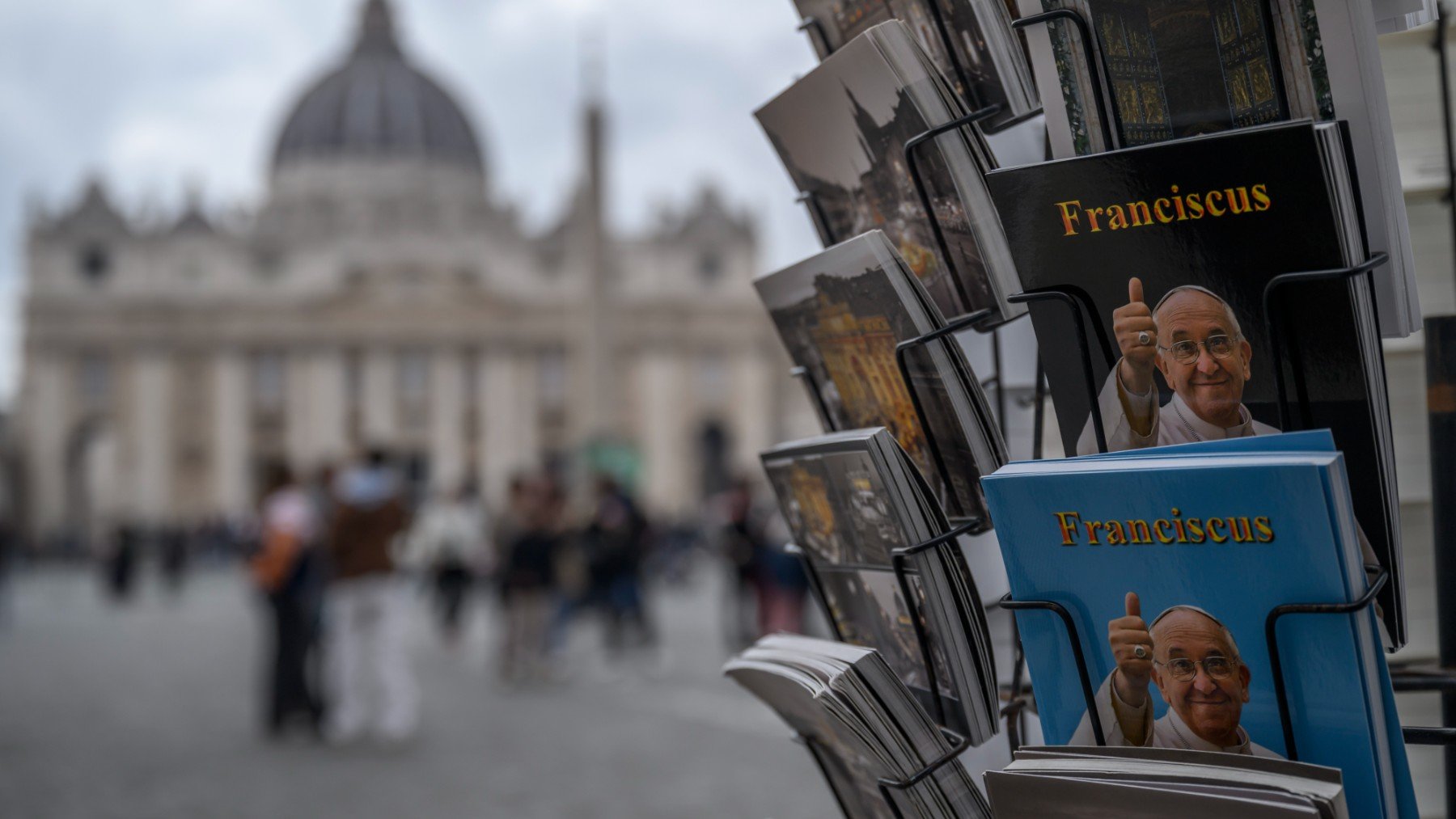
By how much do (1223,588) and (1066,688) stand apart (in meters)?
0.14

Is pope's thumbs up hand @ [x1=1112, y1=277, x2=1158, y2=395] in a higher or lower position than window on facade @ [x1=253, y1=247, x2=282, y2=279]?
lower

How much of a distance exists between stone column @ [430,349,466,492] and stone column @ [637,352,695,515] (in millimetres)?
5838

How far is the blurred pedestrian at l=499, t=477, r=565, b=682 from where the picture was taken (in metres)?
8.98

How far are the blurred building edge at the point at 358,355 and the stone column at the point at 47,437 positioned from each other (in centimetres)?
7

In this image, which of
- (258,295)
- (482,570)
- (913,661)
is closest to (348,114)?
(258,295)

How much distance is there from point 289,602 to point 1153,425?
665 centimetres

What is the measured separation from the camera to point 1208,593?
84 cm

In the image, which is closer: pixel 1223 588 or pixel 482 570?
pixel 1223 588

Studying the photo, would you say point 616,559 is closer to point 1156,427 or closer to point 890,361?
point 890,361

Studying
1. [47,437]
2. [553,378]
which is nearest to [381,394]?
[553,378]

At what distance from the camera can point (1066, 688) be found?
36.3 inches

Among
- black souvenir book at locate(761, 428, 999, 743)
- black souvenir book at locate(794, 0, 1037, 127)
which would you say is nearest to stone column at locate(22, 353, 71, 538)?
black souvenir book at locate(761, 428, 999, 743)

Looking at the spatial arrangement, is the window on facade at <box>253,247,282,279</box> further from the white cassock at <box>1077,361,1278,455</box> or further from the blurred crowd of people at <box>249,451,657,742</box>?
the white cassock at <box>1077,361,1278,455</box>

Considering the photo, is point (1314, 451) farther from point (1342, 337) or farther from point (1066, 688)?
point (1066, 688)
